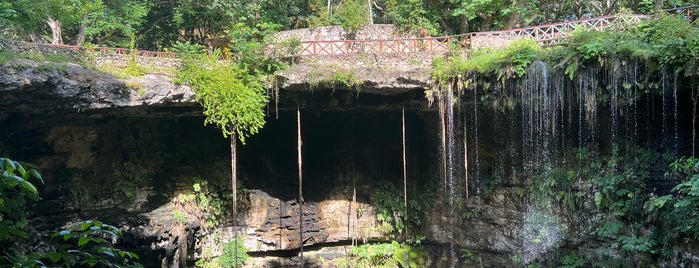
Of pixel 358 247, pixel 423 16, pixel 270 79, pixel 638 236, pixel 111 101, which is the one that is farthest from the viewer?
pixel 423 16

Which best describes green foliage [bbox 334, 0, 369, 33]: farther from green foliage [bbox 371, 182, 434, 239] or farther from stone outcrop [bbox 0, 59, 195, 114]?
stone outcrop [bbox 0, 59, 195, 114]

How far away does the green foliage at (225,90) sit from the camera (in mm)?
11359

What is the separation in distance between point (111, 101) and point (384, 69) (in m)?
5.52

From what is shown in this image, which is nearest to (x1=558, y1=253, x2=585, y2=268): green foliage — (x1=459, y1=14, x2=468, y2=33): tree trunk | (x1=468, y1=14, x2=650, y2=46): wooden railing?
(x1=468, y1=14, x2=650, y2=46): wooden railing

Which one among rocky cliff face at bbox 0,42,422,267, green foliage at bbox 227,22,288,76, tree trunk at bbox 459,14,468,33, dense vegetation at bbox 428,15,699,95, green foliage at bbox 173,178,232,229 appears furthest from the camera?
tree trunk at bbox 459,14,468,33

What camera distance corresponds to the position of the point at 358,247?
570 inches

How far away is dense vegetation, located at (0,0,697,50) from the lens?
1517 centimetres

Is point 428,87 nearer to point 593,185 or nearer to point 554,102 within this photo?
point 554,102

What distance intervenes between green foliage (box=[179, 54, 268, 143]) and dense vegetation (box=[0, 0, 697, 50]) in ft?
8.20

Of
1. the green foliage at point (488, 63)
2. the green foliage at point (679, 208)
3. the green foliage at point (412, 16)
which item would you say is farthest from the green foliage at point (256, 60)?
the green foliage at point (679, 208)

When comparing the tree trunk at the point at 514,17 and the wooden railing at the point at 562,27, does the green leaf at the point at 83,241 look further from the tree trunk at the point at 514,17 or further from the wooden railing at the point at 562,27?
the tree trunk at the point at 514,17

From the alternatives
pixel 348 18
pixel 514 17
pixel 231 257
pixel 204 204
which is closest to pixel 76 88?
pixel 204 204

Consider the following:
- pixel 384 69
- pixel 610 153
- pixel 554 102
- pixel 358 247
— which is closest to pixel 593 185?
pixel 610 153

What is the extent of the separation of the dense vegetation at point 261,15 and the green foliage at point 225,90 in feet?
8.20
